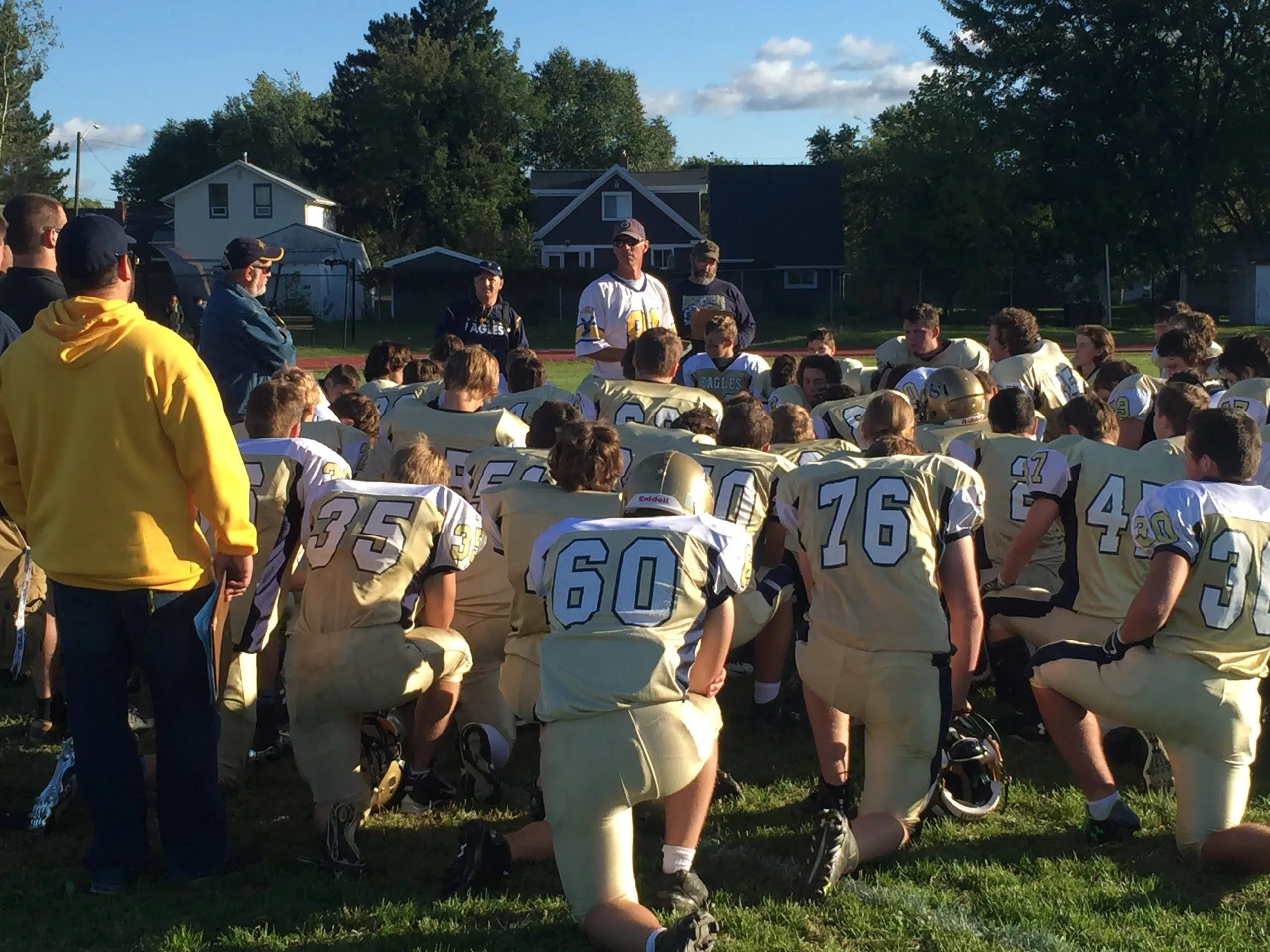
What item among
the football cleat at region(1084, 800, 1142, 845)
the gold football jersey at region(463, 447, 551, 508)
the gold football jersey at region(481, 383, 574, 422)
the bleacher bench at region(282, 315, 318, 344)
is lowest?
the football cleat at region(1084, 800, 1142, 845)

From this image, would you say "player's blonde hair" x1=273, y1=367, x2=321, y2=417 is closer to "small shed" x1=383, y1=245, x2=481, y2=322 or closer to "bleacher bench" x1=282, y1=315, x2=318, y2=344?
"bleacher bench" x1=282, y1=315, x2=318, y2=344

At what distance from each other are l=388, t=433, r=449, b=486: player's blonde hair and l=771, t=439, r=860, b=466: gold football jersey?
5.55ft

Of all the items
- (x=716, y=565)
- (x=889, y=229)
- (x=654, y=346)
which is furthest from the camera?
(x=889, y=229)

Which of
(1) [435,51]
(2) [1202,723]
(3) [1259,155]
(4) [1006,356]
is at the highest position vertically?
(1) [435,51]

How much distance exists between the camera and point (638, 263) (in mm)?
9023

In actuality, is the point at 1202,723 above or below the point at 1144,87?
below

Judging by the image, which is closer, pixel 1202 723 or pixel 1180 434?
pixel 1202 723

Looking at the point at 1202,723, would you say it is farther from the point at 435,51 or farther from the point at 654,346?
the point at 435,51

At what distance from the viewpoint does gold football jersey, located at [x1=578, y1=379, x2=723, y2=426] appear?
7.23 metres

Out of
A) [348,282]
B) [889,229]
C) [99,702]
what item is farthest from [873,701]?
[348,282]

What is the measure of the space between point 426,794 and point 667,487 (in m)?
1.88

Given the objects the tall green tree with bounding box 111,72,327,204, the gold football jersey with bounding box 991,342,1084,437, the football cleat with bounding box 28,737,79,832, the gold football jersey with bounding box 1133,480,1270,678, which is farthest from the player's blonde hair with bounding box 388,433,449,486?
the tall green tree with bounding box 111,72,327,204

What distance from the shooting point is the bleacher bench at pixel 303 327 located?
38688 mm

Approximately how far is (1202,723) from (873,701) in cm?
113
